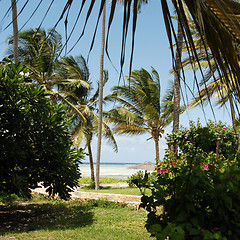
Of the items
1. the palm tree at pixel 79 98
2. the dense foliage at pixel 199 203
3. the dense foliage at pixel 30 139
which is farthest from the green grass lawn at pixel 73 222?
the palm tree at pixel 79 98

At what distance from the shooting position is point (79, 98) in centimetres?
1880

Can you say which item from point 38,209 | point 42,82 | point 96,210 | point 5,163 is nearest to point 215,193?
point 5,163

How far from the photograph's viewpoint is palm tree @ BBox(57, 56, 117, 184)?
17406mm

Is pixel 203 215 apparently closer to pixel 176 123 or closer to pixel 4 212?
pixel 4 212

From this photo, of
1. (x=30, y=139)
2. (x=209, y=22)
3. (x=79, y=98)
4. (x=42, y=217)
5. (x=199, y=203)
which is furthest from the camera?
(x=79, y=98)

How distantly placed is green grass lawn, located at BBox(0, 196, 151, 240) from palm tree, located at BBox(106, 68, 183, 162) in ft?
33.4

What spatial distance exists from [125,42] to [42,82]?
16.6m

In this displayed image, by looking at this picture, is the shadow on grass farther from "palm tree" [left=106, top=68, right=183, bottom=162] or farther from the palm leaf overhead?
"palm tree" [left=106, top=68, right=183, bottom=162]

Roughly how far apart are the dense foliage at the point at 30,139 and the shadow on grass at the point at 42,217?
72 cm

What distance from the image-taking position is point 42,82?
16.8 metres

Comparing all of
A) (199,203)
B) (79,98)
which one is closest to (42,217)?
(199,203)

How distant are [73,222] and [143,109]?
44.5 feet

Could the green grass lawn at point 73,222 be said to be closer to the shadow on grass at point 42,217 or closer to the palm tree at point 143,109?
the shadow on grass at point 42,217

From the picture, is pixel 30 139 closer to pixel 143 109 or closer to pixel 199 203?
pixel 199 203
